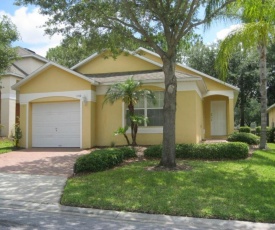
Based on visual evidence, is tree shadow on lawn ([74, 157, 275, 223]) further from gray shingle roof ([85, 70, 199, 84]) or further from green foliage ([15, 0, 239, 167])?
gray shingle roof ([85, 70, 199, 84])

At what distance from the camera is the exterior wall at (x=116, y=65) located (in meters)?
19.5

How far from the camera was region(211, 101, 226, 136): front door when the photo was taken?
945 inches

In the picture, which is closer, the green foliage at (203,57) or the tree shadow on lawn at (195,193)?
the tree shadow on lawn at (195,193)

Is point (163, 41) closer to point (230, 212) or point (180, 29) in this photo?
point (180, 29)

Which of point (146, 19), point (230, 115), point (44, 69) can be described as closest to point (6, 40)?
point (44, 69)

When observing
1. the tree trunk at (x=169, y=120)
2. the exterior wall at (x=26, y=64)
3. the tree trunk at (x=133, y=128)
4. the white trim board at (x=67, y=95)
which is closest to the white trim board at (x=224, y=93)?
the tree trunk at (x=133, y=128)

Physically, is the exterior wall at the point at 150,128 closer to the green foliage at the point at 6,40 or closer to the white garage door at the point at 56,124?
the white garage door at the point at 56,124

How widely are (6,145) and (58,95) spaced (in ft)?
14.9

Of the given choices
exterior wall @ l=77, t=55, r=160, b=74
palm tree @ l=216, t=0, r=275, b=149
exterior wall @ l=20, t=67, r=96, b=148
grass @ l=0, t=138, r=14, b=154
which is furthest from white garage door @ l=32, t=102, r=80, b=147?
palm tree @ l=216, t=0, r=275, b=149

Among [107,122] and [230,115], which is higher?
[230,115]

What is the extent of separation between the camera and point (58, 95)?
16.5m

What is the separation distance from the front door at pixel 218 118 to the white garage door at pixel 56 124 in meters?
11.7

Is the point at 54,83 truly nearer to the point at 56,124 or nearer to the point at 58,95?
the point at 58,95

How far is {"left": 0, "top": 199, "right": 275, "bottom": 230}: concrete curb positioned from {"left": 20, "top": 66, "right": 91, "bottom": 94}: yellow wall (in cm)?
994
